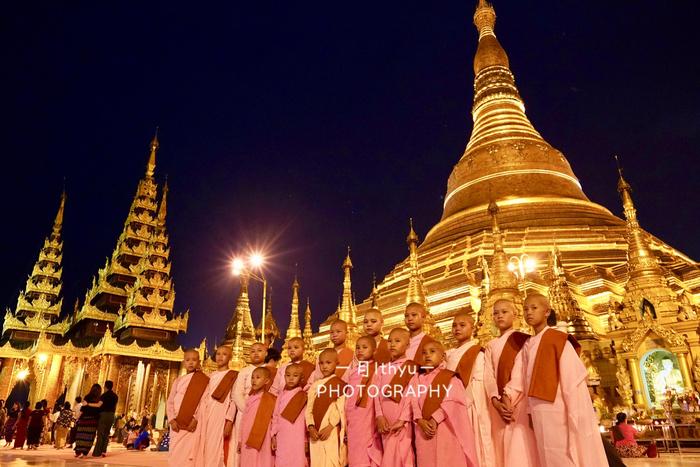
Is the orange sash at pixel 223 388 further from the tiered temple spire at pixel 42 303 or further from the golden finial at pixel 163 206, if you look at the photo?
the golden finial at pixel 163 206

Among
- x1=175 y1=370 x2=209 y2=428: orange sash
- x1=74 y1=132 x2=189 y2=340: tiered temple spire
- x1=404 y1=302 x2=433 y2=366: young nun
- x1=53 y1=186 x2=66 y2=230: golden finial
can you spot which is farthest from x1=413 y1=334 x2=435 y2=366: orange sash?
x1=53 y1=186 x2=66 y2=230: golden finial

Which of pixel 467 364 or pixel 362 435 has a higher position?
pixel 467 364

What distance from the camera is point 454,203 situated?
27.7 meters

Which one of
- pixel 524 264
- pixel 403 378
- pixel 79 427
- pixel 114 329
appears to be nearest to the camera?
pixel 403 378

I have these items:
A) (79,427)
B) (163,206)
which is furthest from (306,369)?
(163,206)

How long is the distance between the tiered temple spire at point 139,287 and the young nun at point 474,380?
24629 mm

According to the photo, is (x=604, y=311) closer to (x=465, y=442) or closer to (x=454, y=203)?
(x=454, y=203)

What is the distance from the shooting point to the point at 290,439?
5.07 meters

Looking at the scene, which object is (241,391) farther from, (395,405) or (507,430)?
(507,430)

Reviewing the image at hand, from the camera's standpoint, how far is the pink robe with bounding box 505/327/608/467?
353 centimetres

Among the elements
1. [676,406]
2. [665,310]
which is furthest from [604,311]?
Answer: [676,406]

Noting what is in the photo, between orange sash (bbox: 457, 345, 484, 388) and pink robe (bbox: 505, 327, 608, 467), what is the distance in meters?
0.82

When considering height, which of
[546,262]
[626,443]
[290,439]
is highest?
[546,262]

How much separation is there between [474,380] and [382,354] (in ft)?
3.57
